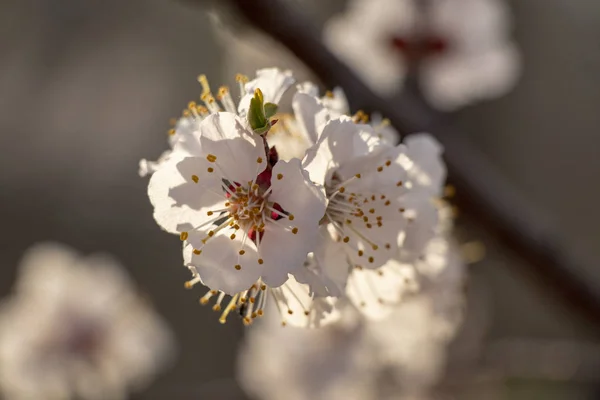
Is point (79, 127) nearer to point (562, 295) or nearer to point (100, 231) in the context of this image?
point (100, 231)

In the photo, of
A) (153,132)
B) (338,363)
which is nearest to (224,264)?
(338,363)

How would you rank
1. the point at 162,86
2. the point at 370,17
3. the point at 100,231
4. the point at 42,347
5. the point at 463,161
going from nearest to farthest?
the point at 463,161, the point at 370,17, the point at 42,347, the point at 100,231, the point at 162,86

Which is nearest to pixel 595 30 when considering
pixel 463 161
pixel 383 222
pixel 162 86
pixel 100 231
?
pixel 162 86

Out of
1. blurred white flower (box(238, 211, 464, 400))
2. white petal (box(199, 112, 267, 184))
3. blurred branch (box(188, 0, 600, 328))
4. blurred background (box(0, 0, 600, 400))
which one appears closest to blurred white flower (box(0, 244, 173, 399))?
blurred white flower (box(238, 211, 464, 400))

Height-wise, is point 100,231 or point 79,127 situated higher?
point 79,127

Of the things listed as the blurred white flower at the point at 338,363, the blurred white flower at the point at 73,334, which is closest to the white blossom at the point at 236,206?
the blurred white flower at the point at 338,363

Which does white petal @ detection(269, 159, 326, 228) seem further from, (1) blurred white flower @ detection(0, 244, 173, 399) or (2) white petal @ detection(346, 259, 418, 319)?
(1) blurred white flower @ detection(0, 244, 173, 399)

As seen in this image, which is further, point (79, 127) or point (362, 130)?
point (79, 127)

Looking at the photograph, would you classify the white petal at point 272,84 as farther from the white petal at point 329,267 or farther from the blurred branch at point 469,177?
the blurred branch at point 469,177
